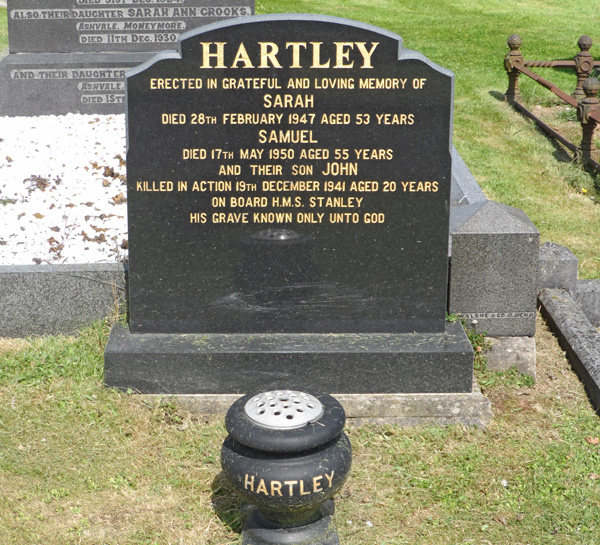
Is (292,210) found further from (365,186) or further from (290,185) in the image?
(365,186)

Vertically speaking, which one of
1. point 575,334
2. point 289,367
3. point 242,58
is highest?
point 242,58

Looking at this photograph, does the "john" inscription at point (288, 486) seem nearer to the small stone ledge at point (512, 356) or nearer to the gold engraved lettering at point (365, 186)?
the gold engraved lettering at point (365, 186)

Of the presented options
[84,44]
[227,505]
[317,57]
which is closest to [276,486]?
[227,505]

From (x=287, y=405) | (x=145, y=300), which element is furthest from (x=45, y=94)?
(x=287, y=405)

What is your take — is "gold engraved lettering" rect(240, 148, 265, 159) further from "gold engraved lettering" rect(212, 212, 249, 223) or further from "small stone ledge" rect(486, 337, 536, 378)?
"small stone ledge" rect(486, 337, 536, 378)

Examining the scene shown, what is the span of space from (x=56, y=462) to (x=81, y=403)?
484 millimetres

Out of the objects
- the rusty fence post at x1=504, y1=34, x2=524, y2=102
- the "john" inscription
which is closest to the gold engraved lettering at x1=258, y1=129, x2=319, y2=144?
the "john" inscription

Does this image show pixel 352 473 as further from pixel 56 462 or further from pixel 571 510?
pixel 56 462

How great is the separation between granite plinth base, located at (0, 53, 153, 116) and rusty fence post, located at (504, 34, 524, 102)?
5567 mm

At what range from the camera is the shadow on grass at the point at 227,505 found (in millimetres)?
4043

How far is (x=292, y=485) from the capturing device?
11.6 ft

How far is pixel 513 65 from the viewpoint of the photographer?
500 inches

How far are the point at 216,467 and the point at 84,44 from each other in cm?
800

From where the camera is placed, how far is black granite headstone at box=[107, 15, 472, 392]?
4781mm
